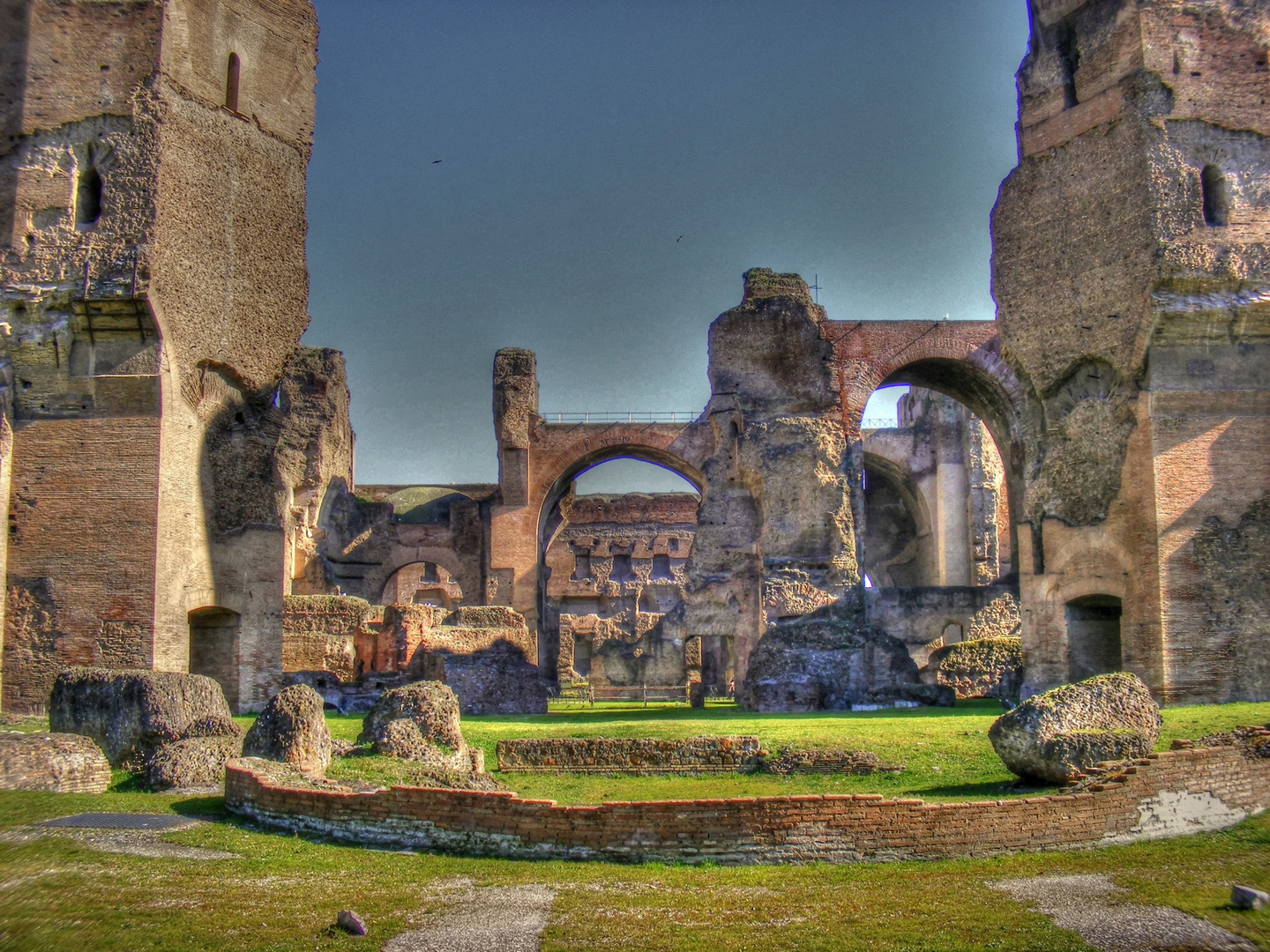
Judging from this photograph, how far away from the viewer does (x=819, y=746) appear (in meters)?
10.0

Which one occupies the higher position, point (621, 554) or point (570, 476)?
point (570, 476)

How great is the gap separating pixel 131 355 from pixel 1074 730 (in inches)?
467

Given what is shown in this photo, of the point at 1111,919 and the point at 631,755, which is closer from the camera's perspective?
the point at 1111,919

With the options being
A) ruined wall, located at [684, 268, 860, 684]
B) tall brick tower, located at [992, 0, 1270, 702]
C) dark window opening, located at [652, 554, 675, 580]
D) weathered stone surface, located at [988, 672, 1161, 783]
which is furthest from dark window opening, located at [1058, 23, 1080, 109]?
dark window opening, located at [652, 554, 675, 580]

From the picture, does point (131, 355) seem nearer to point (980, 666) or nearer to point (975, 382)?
point (980, 666)

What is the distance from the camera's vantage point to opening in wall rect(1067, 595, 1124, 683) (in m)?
14.8

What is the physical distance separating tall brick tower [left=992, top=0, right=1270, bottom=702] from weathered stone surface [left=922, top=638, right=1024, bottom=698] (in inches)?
180

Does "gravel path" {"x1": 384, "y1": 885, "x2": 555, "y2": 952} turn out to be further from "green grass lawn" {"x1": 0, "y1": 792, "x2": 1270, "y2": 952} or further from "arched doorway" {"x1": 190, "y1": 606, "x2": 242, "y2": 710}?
"arched doorway" {"x1": 190, "y1": 606, "x2": 242, "y2": 710}

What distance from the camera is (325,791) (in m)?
7.24

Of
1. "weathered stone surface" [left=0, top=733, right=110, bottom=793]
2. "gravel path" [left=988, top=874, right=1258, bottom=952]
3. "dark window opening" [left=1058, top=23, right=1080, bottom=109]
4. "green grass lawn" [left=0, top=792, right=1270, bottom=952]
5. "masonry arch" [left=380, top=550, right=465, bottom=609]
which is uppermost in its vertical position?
"dark window opening" [left=1058, top=23, right=1080, bottom=109]

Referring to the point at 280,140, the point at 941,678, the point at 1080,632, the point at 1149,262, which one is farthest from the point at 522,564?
the point at 1149,262

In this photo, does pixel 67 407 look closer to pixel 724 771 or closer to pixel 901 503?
pixel 724 771

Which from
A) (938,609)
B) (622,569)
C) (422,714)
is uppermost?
(622,569)

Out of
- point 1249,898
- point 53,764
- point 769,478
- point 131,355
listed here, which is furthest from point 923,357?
point 1249,898
